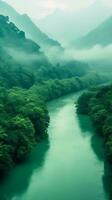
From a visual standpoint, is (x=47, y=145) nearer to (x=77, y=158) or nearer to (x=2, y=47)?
(x=77, y=158)

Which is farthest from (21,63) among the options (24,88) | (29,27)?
(29,27)

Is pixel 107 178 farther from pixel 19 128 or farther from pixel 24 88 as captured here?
pixel 24 88

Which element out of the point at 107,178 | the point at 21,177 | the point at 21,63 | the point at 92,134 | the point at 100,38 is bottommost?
the point at 107,178

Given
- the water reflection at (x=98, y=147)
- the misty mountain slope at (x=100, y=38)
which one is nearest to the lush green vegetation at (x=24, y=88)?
the water reflection at (x=98, y=147)

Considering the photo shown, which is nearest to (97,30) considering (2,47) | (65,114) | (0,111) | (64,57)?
(64,57)

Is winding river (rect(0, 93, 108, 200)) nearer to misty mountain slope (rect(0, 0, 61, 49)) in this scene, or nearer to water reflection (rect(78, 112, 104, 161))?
water reflection (rect(78, 112, 104, 161))

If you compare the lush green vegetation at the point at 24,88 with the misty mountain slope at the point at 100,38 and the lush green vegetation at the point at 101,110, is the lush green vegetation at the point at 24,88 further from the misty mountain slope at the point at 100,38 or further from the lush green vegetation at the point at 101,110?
the misty mountain slope at the point at 100,38

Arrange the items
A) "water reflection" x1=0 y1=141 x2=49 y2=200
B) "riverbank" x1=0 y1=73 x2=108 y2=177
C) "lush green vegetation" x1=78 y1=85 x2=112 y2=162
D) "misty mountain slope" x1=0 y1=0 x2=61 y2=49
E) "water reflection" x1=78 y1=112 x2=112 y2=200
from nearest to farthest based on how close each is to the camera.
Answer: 1. "water reflection" x1=78 y1=112 x2=112 y2=200
2. "water reflection" x1=0 y1=141 x2=49 y2=200
3. "riverbank" x1=0 y1=73 x2=108 y2=177
4. "lush green vegetation" x1=78 y1=85 x2=112 y2=162
5. "misty mountain slope" x1=0 y1=0 x2=61 y2=49

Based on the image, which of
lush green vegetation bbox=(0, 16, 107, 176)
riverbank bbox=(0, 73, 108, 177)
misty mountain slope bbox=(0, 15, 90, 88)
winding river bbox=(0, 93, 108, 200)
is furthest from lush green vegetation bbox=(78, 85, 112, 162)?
misty mountain slope bbox=(0, 15, 90, 88)
